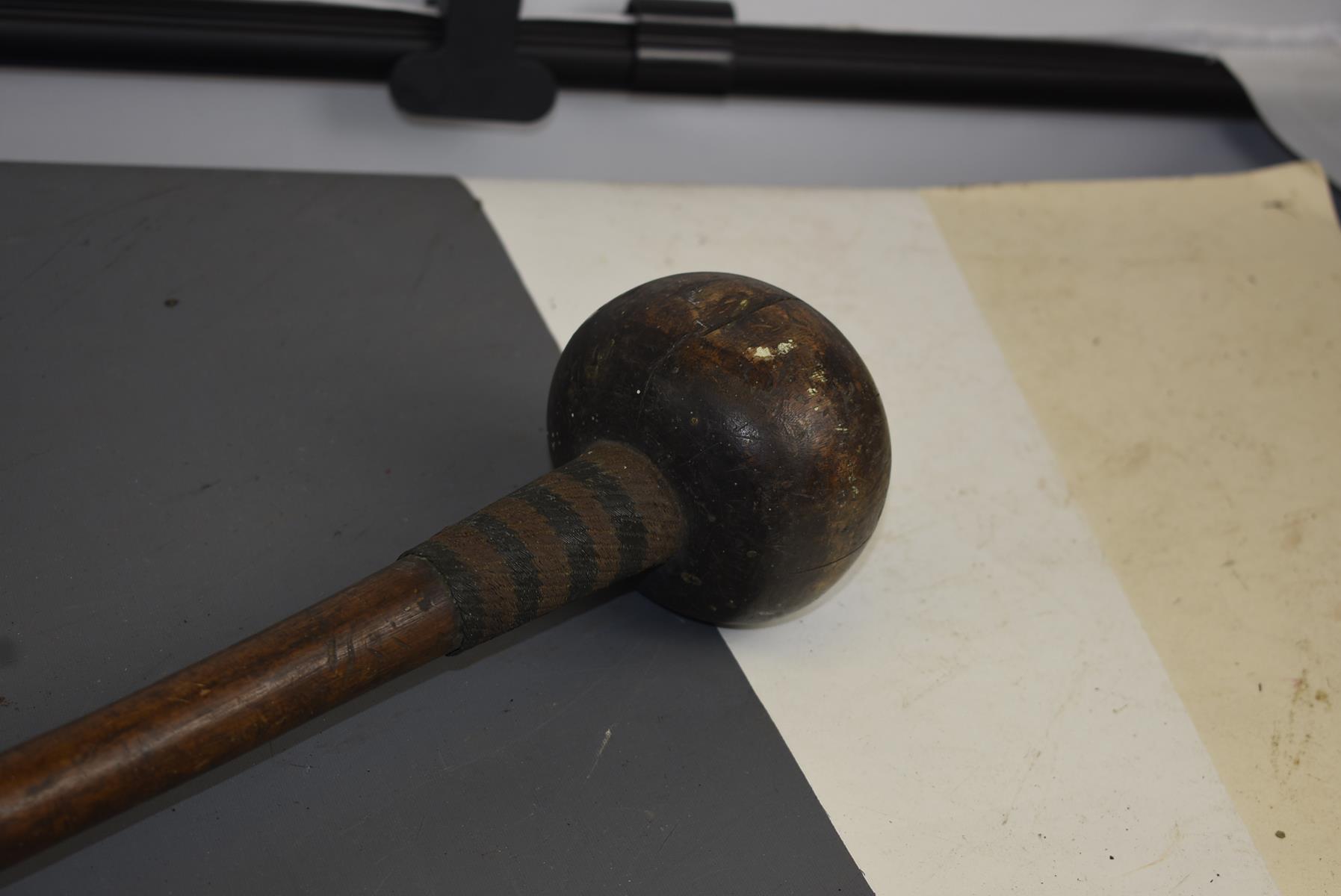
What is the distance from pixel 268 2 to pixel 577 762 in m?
1.28

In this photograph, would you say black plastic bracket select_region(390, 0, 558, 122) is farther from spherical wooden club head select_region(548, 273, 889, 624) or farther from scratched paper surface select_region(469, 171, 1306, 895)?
spherical wooden club head select_region(548, 273, 889, 624)

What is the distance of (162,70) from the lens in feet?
5.99

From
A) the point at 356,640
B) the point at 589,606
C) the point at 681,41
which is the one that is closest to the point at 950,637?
the point at 589,606

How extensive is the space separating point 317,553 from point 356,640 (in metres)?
0.26

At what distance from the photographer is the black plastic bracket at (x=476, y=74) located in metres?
1.84

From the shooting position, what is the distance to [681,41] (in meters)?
1.95

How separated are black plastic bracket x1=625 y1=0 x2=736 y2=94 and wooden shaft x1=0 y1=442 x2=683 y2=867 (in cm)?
100

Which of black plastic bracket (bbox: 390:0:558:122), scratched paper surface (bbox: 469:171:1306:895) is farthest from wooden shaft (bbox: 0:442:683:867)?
black plastic bracket (bbox: 390:0:558:122)

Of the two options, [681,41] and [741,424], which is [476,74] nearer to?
[681,41]

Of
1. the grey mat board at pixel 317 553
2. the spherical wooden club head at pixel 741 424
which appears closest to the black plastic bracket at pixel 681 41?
the grey mat board at pixel 317 553

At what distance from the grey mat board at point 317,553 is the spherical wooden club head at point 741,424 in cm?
15

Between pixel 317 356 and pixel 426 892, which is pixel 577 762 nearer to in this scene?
pixel 426 892

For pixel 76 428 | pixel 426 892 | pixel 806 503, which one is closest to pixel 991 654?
pixel 806 503

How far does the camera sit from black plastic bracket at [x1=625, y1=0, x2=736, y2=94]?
1943 millimetres
